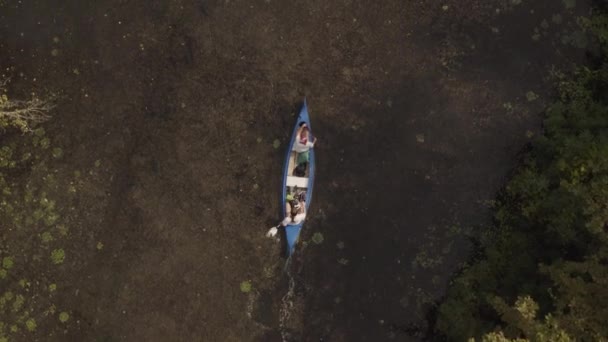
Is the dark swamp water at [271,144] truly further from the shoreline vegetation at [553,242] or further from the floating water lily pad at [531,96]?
the shoreline vegetation at [553,242]

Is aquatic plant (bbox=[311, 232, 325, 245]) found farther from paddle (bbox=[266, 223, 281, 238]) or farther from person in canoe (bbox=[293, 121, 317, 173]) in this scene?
person in canoe (bbox=[293, 121, 317, 173])

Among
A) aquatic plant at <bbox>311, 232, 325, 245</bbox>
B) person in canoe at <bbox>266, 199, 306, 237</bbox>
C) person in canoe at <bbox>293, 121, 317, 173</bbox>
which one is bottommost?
aquatic plant at <bbox>311, 232, 325, 245</bbox>

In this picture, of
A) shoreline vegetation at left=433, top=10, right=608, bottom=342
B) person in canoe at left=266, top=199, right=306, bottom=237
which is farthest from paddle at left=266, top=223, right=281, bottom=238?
shoreline vegetation at left=433, top=10, right=608, bottom=342

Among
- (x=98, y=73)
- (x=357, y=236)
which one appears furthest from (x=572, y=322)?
(x=98, y=73)

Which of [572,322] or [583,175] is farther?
[583,175]

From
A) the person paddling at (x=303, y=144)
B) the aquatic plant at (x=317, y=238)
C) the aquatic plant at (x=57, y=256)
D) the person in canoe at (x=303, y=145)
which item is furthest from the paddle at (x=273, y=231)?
the aquatic plant at (x=57, y=256)

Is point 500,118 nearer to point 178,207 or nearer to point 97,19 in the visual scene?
point 178,207

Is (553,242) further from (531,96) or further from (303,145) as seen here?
(303,145)

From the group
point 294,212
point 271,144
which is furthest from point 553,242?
point 271,144
